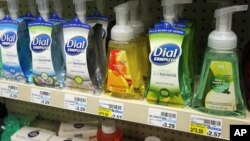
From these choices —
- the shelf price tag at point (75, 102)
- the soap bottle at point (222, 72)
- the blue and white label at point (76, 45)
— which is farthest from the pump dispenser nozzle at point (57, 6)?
the soap bottle at point (222, 72)

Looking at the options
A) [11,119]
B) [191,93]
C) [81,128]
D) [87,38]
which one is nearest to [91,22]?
[87,38]

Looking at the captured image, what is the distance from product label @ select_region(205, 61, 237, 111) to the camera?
640 millimetres

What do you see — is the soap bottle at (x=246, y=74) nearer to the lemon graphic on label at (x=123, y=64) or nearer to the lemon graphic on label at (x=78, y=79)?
the lemon graphic on label at (x=123, y=64)

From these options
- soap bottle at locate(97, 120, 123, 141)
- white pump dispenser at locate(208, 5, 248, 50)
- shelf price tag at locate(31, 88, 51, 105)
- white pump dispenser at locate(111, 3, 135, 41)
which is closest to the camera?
white pump dispenser at locate(208, 5, 248, 50)

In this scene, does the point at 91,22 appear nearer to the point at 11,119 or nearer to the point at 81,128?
the point at 81,128

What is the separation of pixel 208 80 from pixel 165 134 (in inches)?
22.1

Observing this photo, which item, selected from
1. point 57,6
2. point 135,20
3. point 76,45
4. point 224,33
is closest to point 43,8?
point 57,6

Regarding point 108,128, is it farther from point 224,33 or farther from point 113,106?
point 224,33

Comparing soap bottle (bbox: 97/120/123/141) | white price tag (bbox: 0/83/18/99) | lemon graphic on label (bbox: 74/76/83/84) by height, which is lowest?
soap bottle (bbox: 97/120/123/141)

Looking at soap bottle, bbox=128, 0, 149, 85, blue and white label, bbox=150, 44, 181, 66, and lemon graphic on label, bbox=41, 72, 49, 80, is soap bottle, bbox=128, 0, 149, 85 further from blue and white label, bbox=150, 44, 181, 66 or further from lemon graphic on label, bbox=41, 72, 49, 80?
lemon graphic on label, bbox=41, 72, 49, 80

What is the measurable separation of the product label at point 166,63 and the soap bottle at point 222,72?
67 mm

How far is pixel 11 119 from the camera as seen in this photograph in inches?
50.3

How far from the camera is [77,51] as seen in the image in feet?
2.58

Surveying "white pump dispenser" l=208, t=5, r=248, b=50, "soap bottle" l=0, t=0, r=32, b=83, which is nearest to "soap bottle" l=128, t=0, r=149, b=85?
"white pump dispenser" l=208, t=5, r=248, b=50
